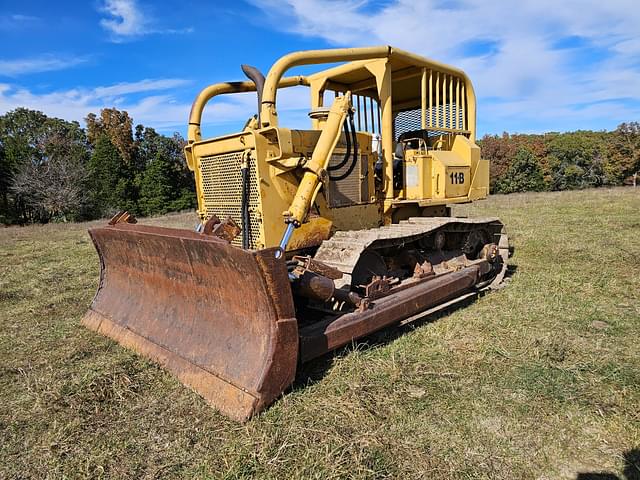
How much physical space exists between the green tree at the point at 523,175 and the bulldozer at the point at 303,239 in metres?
48.5

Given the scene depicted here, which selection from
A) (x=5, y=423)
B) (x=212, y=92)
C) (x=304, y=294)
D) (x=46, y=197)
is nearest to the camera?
(x=5, y=423)

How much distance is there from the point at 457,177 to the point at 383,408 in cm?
394

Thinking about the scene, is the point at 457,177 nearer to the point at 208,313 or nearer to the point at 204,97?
the point at 204,97

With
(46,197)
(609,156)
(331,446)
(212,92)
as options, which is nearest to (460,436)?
(331,446)

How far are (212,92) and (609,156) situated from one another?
2168 inches

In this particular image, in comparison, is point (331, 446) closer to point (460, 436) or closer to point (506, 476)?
point (460, 436)

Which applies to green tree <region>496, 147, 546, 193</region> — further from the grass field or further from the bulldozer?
the grass field

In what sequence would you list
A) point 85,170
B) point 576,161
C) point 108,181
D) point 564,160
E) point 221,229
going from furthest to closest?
point 564,160
point 576,161
point 108,181
point 85,170
point 221,229

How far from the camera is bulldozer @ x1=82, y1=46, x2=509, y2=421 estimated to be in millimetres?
3361

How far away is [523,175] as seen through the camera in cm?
5084

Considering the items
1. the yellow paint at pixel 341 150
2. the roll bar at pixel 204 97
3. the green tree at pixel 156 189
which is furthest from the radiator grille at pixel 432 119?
the green tree at pixel 156 189

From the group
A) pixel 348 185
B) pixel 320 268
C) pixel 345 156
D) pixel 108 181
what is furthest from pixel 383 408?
pixel 108 181

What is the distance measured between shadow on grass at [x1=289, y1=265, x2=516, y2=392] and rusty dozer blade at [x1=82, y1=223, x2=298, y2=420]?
0.42 meters

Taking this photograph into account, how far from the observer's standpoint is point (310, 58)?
441 cm
